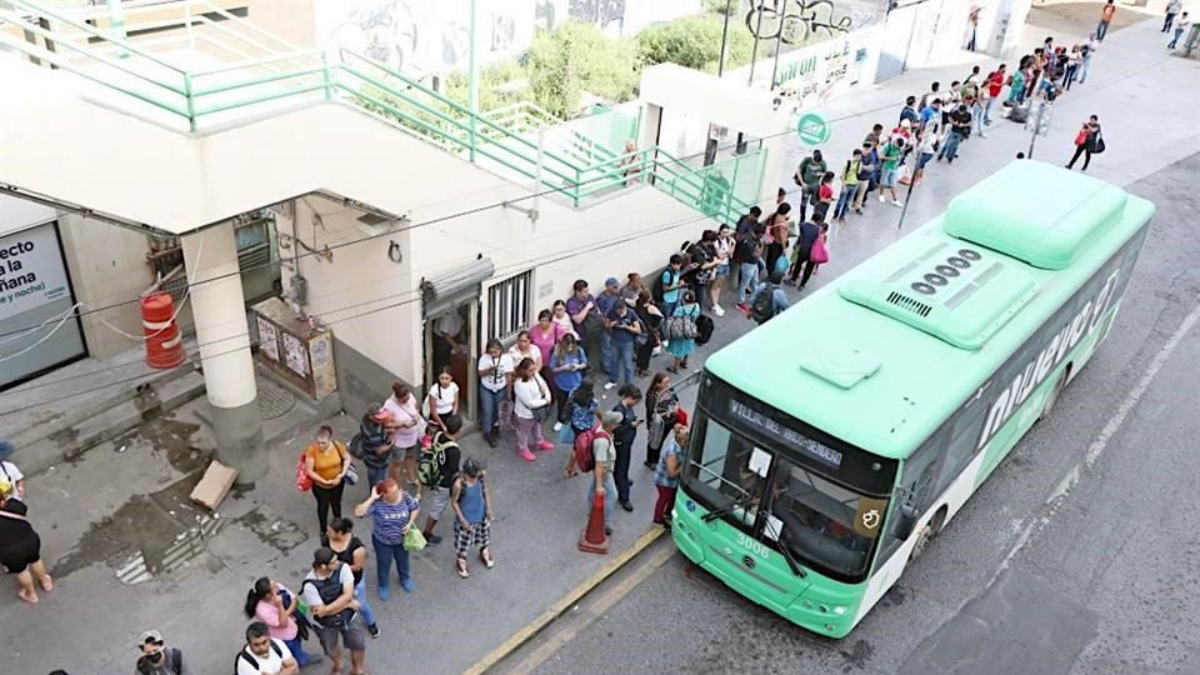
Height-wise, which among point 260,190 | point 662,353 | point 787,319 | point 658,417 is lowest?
point 662,353

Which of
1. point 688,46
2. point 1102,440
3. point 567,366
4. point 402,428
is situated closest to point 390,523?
point 402,428

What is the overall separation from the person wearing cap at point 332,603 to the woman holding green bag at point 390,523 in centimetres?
76

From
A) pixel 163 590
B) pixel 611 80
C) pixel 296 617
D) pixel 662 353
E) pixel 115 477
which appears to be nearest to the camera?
pixel 296 617

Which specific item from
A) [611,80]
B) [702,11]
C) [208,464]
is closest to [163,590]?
[208,464]

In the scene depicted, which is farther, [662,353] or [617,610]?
[662,353]

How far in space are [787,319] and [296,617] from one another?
5182 mm

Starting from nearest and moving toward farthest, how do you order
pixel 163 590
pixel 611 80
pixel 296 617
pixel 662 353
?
pixel 296 617
pixel 163 590
pixel 662 353
pixel 611 80

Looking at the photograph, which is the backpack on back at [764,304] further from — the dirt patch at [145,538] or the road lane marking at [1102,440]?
the dirt patch at [145,538]

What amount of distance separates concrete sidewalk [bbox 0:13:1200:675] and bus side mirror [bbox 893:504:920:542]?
9.63 feet

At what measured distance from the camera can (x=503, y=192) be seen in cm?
1098

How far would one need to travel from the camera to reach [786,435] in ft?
27.4

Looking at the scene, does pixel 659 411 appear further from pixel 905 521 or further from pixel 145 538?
pixel 145 538

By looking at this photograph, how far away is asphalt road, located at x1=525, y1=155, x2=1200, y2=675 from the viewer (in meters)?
9.27

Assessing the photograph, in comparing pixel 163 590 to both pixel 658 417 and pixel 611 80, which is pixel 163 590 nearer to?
pixel 658 417
